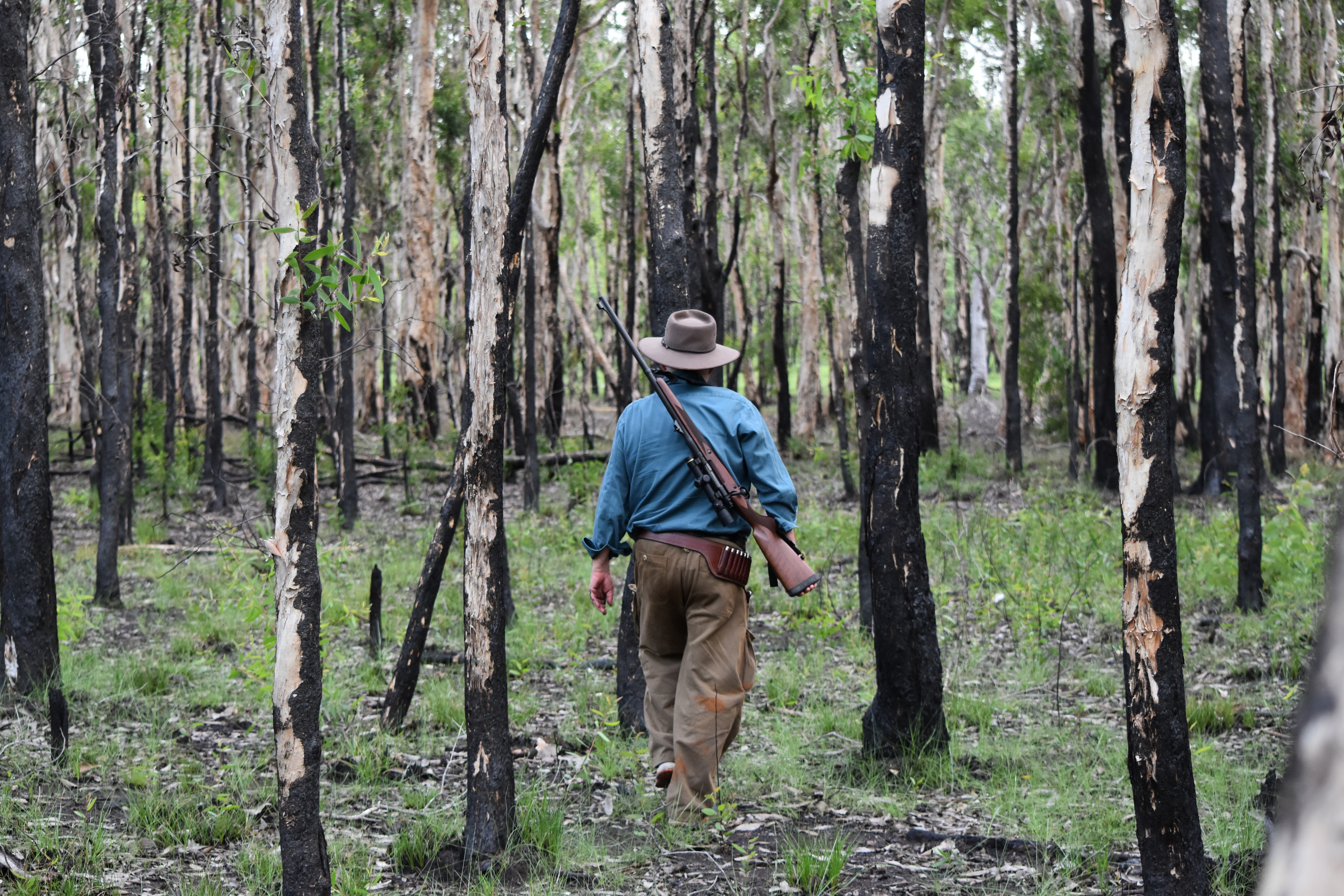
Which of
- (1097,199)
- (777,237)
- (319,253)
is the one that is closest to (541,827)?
(319,253)

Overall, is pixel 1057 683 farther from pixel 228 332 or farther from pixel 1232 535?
pixel 228 332

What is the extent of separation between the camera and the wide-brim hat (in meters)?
5.05

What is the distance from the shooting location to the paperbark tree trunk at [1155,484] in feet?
11.9

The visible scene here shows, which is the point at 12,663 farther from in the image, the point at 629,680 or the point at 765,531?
the point at 765,531

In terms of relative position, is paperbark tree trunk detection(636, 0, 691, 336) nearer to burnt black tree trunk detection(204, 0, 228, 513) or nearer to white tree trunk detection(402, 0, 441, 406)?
burnt black tree trunk detection(204, 0, 228, 513)

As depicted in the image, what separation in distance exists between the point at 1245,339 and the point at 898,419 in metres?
5.69

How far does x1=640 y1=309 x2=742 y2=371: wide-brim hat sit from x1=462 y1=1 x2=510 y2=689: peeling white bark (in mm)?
883

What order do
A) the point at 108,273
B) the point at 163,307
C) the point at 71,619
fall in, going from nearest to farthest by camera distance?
the point at 71,619 < the point at 108,273 < the point at 163,307

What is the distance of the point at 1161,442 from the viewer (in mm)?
3635

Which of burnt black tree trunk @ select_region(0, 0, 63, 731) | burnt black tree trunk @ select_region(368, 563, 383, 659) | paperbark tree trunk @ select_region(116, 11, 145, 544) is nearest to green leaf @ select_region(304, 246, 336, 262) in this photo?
burnt black tree trunk @ select_region(0, 0, 63, 731)

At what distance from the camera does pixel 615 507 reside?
16.4 ft

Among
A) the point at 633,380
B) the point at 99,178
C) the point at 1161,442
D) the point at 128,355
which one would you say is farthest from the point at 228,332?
the point at 1161,442

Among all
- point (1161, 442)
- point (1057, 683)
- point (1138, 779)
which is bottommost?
point (1057, 683)

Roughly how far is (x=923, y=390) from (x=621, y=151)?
15121 mm
